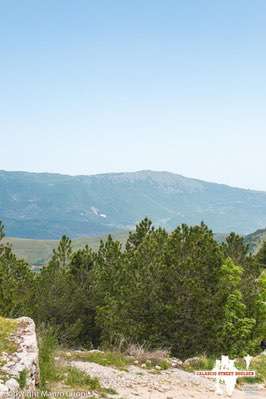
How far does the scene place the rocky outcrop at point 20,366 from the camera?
38.5ft

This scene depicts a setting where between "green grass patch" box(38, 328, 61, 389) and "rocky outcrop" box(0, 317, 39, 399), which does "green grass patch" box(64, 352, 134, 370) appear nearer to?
"green grass patch" box(38, 328, 61, 389)

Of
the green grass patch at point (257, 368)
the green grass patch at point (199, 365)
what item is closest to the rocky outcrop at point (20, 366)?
the green grass patch at point (199, 365)

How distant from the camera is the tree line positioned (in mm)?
28672

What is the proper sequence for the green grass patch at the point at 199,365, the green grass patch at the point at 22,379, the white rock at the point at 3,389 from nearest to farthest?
the white rock at the point at 3,389 < the green grass patch at the point at 22,379 < the green grass patch at the point at 199,365

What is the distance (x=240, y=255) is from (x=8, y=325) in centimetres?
3459

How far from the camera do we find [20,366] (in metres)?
12.5

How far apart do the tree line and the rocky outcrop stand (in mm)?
9669

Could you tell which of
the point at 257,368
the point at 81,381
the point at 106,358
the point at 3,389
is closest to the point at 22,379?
the point at 3,389

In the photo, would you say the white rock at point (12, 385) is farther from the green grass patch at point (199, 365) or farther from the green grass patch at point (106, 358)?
the green grass patch at point (199, 365)

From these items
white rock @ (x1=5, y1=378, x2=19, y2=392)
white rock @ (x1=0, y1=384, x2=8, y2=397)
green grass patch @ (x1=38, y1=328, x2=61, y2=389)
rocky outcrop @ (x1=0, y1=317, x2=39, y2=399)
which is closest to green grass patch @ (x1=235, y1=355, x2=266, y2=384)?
green grass patch @ (x1=38, y1=328, x2=61, y2=389)

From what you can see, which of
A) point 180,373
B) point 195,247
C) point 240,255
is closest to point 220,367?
point 180,373

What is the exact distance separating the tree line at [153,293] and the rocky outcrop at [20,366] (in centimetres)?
967

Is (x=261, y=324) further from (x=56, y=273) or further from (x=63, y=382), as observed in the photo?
(x=63, y=382)

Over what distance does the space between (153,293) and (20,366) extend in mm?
17472
